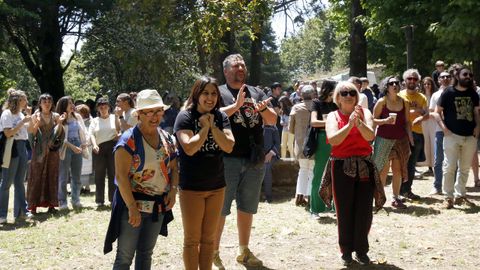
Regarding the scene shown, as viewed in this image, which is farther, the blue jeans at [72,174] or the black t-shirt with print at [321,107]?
the blue jeans at [72,174]

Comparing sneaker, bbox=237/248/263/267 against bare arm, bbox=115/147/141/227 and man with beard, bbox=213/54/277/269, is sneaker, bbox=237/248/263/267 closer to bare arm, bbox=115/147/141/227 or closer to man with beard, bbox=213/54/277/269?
man with beard, bbox=213/54/277/269

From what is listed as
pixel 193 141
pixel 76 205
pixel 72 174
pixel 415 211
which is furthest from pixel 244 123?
pixel 72 174

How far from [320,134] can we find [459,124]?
1.91 m

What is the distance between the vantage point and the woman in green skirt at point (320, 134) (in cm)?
755

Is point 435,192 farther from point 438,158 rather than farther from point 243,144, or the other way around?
point 243,144

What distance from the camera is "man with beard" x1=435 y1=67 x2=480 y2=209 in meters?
8.06

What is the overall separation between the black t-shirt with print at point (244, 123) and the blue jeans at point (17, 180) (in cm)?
446

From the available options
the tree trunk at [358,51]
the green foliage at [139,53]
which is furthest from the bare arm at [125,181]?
the tree trunk at [358,51]

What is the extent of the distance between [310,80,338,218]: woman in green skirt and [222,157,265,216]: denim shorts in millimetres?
2034

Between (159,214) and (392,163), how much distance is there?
16.2 feet

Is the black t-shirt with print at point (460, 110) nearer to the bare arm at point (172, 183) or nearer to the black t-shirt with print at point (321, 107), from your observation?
the black t-shirt with print at point (321, 107)

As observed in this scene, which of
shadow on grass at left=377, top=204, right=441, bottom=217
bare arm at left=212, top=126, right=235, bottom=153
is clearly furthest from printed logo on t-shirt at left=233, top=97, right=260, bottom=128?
shadow on grass at left=377, top=204, right=441, bottom=217

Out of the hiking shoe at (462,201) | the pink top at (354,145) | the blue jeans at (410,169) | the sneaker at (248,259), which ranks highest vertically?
the pink top at (354,145)

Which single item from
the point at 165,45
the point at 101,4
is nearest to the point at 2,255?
the point at 165,45
